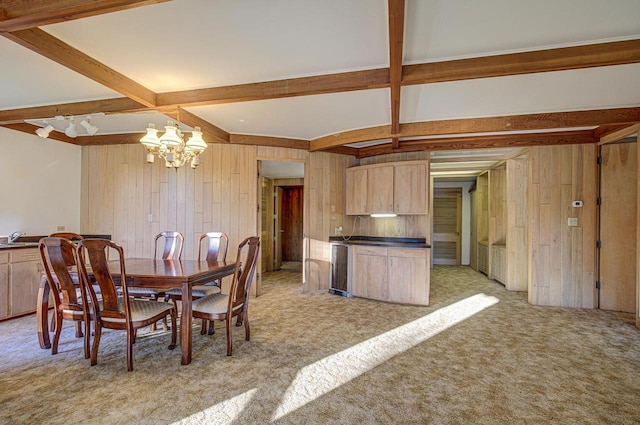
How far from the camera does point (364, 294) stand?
16.6 ft

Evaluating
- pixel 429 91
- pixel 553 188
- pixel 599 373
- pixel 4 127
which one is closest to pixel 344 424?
pixel 599 373

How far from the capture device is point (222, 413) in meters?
2.05

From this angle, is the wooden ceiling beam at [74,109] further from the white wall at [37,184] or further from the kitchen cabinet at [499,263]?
the kitchen cabinet at [499,263]

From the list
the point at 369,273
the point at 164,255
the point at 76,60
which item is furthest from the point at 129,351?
the point at 369,273

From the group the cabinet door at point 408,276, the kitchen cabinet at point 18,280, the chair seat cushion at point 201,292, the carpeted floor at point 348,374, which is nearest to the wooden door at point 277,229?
the cabinet door at point 408,276

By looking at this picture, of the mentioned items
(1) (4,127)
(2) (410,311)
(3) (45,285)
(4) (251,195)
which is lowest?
(2) (410,311)

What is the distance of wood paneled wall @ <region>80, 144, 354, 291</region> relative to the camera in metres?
5.23

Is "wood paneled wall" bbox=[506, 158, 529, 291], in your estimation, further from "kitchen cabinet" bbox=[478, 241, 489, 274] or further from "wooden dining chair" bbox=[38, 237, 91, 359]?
"wooden dining chair" bbox=[38, 237, 91, 359]

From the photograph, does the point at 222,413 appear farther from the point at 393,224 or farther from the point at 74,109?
the point at 393,224

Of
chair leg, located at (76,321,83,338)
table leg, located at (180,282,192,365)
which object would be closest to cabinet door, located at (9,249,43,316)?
chair leg, located at (76,321,83,338)

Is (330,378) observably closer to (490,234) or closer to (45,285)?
(45,285)

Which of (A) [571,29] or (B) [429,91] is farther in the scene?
(B) [429,91]

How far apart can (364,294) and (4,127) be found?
572 centimetres

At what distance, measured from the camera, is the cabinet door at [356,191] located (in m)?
5.45
